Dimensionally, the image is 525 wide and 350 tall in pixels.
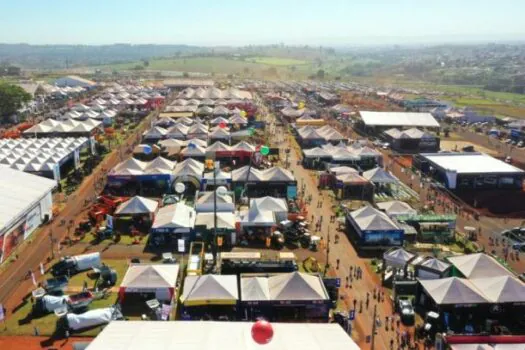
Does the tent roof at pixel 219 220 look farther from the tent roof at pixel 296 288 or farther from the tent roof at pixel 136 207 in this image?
the tent roof at pixel 296 288

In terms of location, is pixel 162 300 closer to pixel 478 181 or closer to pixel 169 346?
pixel 169 346

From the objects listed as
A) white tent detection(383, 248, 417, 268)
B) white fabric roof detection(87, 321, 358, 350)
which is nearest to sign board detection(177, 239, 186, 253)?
white fabric roof detection(87, 321, 358, 350)

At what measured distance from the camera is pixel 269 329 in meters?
15.4

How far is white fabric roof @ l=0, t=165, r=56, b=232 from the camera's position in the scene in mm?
31359

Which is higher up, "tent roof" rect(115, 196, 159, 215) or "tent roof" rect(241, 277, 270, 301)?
"tent roof" rect(115, 196, 159, 215)

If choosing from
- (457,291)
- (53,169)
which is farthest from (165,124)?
(457,291)

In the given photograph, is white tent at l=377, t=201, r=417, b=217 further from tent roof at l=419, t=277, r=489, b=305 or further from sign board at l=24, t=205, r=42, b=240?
sign board at l=24, t=205, r=42, b=240

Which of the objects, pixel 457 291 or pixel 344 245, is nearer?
pixel 457 291

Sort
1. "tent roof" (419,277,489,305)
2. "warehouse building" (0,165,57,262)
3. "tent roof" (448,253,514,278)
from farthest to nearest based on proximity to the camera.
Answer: "warehouse building" (0,165,57,262)
"tent roof" (448,253,514,278)
"tent roof" (419,277,489,305)

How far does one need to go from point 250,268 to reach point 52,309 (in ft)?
34.9

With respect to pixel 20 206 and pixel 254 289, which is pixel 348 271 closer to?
pixel 254 289

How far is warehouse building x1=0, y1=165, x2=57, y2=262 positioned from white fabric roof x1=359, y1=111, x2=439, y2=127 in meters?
48.8

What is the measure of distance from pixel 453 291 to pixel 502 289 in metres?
2.54

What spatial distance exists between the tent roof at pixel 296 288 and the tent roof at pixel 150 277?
543cm
